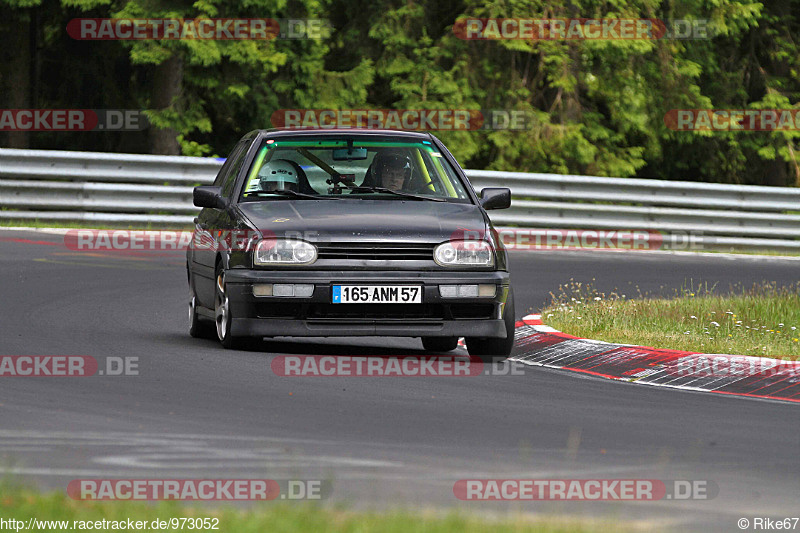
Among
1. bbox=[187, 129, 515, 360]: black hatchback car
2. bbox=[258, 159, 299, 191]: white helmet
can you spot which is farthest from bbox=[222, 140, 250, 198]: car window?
bbox=[187, 129, 515, 360]: black hatchback car

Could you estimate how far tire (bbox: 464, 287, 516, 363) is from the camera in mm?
11094

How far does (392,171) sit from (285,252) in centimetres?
163

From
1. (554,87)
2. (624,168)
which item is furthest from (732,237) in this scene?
(554,87)

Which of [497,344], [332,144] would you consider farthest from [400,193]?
[497,344]

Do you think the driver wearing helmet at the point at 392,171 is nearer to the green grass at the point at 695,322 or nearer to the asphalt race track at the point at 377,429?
the asphalt race track at the point at 377,429

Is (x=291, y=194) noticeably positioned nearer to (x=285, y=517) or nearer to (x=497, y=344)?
(x=497, y=344)

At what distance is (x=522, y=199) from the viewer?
2434 cm

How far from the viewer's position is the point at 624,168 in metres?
30.2

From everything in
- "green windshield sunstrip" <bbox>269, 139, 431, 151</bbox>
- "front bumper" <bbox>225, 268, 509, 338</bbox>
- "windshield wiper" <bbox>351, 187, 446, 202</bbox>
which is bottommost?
"front bumper" <bbox>225, 268, 509, 338</bbox>

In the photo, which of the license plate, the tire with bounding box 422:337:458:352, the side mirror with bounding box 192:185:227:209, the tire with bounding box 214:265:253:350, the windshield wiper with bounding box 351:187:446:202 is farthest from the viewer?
the tire with bounding box 422:337:458:352

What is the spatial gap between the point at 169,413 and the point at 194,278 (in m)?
4.18

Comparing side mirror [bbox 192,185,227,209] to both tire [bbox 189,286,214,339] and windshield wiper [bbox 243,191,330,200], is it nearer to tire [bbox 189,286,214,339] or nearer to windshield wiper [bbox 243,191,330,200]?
windshield wiper [bbox 243,191,330,200]

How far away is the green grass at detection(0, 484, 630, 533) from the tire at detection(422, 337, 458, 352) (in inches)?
241

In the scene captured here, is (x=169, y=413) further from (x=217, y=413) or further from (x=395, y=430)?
(x=395, y=430)
